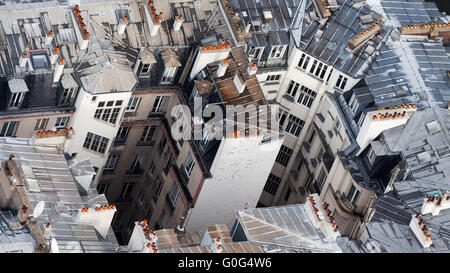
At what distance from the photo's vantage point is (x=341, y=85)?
638ft

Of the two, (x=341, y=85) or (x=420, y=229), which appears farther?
(x=341, y=85)

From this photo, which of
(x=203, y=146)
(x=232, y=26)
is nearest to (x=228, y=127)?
(x=203, y=146)

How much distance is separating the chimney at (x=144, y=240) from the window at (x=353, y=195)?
37389mm

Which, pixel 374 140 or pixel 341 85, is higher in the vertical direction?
pixel 341 85

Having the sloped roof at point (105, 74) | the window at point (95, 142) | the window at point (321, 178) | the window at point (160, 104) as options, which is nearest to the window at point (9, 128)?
the window at point (95, 142)

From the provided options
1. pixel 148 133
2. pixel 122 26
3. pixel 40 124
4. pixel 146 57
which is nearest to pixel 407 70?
pixel 146 57

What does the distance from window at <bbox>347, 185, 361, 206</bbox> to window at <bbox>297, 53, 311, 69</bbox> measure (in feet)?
67.4

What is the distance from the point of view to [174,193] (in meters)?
188

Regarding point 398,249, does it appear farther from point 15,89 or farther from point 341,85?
point 15,89

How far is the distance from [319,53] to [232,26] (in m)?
13.7

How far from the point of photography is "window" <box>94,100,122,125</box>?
17938 cm

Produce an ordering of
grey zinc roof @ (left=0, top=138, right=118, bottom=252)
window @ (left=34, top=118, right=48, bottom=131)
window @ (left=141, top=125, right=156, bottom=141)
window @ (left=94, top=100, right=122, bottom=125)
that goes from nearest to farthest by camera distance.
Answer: grey zinc roof @ (left=0, top=138, right=118, bottom=252) < window @ (left=34, top=118, right=48, bottom=131) < window @ (left=94, top=100, right=122, bottom=125) < window @ (left=141, top=125, right=156, bottom=141)

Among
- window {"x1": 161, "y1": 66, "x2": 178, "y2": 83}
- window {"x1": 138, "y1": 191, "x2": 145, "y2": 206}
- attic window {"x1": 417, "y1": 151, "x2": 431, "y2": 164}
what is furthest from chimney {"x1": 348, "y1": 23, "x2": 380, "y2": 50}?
window {"x1": 138, "y1": 191, "x2": 145, "y2": 206}

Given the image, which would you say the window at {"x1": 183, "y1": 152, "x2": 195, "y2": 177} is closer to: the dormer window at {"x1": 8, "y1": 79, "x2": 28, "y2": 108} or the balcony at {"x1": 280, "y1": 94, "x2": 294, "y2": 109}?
the balcony at {"x1": 280, "y1": 94, "x2": 294, "y2": 109}
